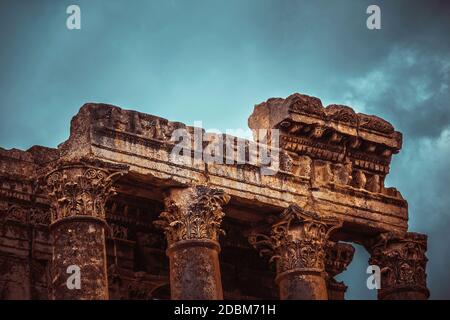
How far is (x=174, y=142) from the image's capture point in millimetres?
32000

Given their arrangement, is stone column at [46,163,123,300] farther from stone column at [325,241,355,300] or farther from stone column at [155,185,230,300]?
stone column at [325,241,355,300]

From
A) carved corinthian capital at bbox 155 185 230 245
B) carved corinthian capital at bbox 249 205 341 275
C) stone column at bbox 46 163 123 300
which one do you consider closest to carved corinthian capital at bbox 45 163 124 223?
stone column at bbox 46 163 123 300

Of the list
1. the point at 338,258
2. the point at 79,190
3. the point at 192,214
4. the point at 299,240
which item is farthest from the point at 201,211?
the point at 338,258

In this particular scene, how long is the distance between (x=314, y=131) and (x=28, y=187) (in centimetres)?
693

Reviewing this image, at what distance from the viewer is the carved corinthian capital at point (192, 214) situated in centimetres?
3138

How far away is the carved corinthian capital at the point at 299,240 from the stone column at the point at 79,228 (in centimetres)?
448

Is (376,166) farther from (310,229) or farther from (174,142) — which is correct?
(174,142)

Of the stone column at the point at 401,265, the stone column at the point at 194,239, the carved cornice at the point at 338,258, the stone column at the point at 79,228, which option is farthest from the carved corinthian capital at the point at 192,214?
the carved cornice at the point at 338,258

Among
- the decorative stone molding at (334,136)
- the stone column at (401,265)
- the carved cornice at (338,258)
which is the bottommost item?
the stone column at (401,265)

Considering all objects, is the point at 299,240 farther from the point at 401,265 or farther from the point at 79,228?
the point at 79,228

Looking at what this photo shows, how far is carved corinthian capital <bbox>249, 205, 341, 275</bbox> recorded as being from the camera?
108 feet

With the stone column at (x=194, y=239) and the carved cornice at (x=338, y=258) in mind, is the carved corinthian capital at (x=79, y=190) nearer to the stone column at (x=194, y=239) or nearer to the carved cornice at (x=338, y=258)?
the stone column at (x=194, y=239)

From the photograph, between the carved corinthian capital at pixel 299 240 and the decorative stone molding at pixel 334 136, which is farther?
the decorative stone molding at pixel 334 136
